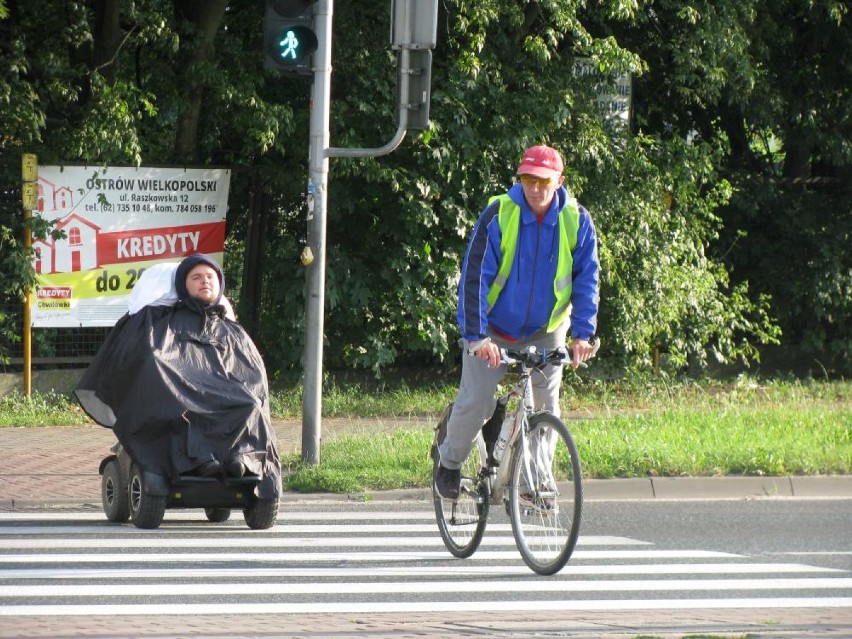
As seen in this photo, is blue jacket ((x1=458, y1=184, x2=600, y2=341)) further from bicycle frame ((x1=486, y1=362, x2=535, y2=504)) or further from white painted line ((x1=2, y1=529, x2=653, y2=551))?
white painted line ((x1=2, y1=529, x2=653, y2=551))

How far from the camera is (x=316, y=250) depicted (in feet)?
36.5

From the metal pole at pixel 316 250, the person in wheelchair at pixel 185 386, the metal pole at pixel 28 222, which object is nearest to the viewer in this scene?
the person in wheelchair at pixel 185 386

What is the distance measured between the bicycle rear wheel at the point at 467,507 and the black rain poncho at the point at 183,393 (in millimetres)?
1059

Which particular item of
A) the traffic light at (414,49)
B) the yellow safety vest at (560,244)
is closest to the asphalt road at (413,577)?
the yellow safety vest at (560,244)

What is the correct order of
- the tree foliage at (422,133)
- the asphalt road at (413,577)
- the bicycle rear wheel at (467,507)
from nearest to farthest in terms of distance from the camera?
the asphalt road at (413,577)
the bicycle rear wheel at (467,507)
the tree foliage at (422,133)

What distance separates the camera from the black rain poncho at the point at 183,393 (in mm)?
8523

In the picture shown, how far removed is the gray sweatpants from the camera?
770 centimetres

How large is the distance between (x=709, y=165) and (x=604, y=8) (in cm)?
237

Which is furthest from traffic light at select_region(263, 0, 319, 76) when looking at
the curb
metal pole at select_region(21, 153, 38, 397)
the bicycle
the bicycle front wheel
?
metal pole at select_region(21, 153, 38, 397)

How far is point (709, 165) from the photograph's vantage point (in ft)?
55.6

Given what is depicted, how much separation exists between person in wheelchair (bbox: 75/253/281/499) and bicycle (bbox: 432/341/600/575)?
4.14 feet

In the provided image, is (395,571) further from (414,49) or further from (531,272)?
(414,49)

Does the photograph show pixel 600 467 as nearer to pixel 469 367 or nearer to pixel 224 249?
pixel 469 367

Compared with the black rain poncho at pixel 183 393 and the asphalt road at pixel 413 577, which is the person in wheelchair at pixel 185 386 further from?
the asphalt road at pixel 413 577
